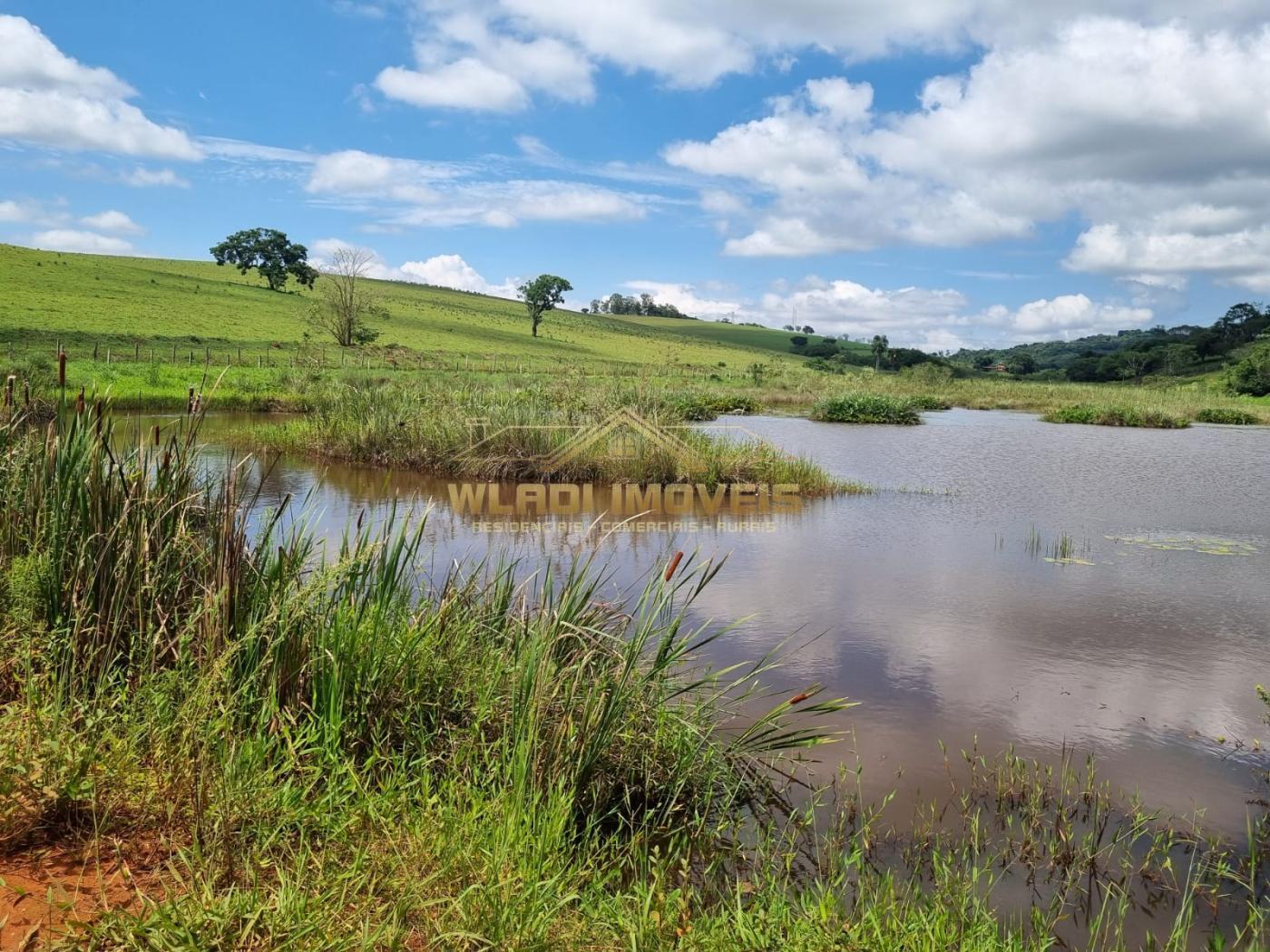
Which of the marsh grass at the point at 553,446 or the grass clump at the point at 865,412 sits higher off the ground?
the grass clump at the point at 865,412

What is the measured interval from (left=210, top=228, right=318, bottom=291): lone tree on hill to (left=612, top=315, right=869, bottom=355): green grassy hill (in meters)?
39.1

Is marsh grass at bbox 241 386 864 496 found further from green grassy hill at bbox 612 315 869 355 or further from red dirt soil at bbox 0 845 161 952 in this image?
green grassy hill at bbox 612 315 869 355

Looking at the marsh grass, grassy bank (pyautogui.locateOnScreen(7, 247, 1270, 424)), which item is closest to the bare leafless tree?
grassy bank (pyautogui.locateOnScreen(7, 247, 1270, 424))

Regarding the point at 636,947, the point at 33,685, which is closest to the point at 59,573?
the point at 33,685

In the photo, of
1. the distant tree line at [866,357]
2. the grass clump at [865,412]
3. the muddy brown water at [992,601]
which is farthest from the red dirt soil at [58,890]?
the distant tree line at [866,357]

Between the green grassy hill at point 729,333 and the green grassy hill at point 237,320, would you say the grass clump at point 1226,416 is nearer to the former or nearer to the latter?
the green grassy hill at point 237,320

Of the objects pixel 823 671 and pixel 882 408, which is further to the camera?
pixel 882 408

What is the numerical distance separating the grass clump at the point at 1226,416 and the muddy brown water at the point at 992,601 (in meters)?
21.8

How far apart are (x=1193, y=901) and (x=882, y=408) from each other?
27879mm

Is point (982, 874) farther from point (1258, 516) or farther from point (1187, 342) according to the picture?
point (1187, 342)

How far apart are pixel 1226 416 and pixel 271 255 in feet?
253

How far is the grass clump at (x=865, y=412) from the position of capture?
97.7ft

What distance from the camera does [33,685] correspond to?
311cm

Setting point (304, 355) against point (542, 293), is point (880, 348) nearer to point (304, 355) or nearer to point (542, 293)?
point (542, 293)
